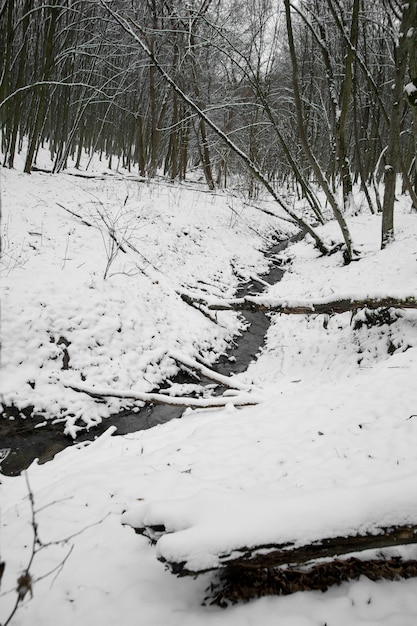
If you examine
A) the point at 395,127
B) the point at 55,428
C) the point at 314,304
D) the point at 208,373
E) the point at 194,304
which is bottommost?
the point at 55,428

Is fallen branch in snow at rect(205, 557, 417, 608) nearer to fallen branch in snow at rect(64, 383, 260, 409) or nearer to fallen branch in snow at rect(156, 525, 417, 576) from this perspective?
fallen branch in snow at rect(156, 525, 417, 576)

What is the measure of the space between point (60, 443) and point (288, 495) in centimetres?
310

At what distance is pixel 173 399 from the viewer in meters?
4.62

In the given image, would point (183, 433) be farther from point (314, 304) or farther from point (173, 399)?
point (314, 304)

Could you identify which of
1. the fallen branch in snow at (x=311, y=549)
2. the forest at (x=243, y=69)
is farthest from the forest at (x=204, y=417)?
the forest at (x=243, y=69)

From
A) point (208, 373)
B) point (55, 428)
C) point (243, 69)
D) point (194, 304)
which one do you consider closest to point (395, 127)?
point (243, 69)

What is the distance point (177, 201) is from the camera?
42.3 ft

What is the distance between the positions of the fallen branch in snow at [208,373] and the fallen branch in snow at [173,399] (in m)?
0.40

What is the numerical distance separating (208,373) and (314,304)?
2044 millimetres

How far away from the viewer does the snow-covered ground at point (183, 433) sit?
1759mm

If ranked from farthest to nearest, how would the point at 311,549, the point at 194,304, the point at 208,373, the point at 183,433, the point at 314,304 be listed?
the point at 194,304 → the point at 314,304 → the point at 208,373 → the point at 183,433 → the point at 311,549

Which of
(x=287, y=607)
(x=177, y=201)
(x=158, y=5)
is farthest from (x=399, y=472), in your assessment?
(x=158, y=5)

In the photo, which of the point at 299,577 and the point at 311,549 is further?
the point at 299,577

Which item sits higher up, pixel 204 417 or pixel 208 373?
pixel 208 373
